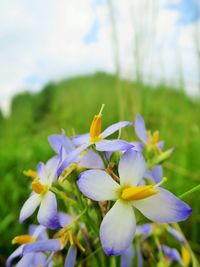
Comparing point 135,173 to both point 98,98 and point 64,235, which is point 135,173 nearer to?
point 64,235

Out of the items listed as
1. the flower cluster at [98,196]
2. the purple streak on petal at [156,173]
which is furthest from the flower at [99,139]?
the purple streak on petal at [156,173]

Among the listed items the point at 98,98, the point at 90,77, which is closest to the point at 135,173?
the point at 98,98

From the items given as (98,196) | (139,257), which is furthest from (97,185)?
(139,257)

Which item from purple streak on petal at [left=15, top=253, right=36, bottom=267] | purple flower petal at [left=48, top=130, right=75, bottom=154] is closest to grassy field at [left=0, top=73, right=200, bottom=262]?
purple flower petal at [left=48, top=130, right=75, bottom=154]

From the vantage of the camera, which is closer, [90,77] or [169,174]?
[169,174]

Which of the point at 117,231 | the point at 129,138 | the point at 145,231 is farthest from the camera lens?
the point at 129,138

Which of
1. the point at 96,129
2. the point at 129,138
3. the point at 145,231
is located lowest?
the point at 129,138

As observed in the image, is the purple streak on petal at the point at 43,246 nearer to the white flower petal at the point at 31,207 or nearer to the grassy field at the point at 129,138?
the white flower petal at the point at 31,207

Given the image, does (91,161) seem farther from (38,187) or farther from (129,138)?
(129,138)
